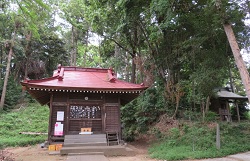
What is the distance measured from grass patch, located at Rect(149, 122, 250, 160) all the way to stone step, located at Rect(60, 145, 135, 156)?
1324 millimetres

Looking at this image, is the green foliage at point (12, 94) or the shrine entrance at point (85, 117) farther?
the green foliage at point (12, 94)

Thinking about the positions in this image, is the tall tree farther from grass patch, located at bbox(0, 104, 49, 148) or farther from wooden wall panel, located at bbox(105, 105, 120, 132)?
grass patch, located at bbox(0, 104, 49, 148)

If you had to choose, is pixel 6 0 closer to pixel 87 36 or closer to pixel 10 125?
pixel 10 125

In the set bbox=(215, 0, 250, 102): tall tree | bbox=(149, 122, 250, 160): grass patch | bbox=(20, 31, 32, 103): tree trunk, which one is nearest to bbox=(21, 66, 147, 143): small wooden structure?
bbox=(149, 122, 250, 160): grass patch

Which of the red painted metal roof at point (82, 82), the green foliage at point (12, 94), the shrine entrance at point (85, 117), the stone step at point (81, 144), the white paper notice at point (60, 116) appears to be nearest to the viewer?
the stone step at point (81, 144)

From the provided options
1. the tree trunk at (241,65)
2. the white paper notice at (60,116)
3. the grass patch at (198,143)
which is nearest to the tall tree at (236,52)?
the tree trunk at (241,65)

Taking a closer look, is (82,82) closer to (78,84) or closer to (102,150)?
(78,84)

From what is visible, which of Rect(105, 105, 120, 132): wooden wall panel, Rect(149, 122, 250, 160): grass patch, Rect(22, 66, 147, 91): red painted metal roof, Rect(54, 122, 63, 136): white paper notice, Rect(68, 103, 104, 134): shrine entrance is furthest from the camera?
Rect(105, 105, 120, 132): wooden wall panel

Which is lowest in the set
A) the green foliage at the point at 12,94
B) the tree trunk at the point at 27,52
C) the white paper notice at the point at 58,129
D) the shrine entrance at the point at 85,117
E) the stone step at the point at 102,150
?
the stone step at the point at 102,150

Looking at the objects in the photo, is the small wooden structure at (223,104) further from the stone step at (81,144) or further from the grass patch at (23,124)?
the grass patch at (23,124)

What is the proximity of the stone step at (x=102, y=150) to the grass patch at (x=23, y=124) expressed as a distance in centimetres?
593

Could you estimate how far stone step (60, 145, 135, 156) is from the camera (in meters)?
9.00

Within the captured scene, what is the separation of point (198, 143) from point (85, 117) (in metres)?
5.82

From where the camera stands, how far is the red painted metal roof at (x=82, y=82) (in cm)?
974
